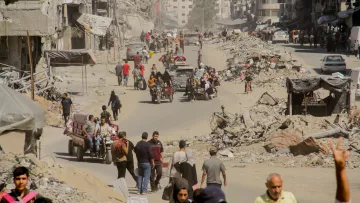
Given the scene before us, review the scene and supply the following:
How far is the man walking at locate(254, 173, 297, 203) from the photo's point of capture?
847 centimetres

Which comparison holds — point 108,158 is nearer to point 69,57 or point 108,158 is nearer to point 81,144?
point 81,144

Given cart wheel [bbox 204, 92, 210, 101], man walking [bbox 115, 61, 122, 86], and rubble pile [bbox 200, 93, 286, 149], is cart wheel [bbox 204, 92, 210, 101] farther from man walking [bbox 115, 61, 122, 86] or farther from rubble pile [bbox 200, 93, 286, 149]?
rubble pile [bbox 200, 93, 286, 149]

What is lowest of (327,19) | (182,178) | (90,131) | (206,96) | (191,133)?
(191,133)

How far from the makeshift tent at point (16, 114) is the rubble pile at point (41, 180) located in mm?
2448

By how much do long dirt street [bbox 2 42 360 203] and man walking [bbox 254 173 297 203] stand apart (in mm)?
8460

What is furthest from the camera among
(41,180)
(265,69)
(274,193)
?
(265,69)

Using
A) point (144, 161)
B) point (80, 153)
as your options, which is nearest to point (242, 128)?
point (80, 153)

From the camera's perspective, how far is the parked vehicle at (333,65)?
48.5 m

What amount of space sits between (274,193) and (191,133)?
21.9 meters

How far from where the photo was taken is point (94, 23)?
180ft

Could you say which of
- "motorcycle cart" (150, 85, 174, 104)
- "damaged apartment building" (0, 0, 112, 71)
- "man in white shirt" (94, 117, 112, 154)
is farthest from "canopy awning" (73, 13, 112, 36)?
"man in white shirt" (94, 117, 112, 154)

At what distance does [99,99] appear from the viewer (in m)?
39.8

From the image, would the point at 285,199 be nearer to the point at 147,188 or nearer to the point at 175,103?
the point at 147,188

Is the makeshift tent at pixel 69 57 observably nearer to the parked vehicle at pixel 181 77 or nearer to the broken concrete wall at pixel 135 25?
the parked vehicle at pixel 181 77
